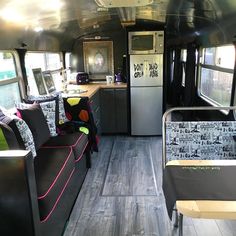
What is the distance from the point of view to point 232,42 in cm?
291

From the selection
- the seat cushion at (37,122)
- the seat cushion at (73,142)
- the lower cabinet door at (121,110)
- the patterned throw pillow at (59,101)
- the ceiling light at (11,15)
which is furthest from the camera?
the lower cabinet door at (121,110)

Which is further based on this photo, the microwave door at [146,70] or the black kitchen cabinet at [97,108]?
the microwave door at [146,70]

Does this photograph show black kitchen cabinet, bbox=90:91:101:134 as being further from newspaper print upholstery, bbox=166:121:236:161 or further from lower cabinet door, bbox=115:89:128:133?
newspaper print upholstery, bbox=166:121:236:161

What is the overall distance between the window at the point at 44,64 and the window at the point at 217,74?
8.25 ft

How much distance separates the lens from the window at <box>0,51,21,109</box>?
271 cm

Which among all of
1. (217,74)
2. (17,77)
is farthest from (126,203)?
(217,74)

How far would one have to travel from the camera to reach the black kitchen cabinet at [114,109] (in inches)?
178

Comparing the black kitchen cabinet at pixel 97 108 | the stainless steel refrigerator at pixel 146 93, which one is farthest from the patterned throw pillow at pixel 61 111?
the stainless steel refrigerator at pixel 146 93

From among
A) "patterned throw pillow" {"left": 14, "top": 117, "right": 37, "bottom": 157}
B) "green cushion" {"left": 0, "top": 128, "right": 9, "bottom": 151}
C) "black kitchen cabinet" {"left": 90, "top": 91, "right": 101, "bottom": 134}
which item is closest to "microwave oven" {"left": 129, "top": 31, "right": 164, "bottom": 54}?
"black kitchen cabinet" {"left": 90, "top": 91, "right": 101, "bottom": 134}

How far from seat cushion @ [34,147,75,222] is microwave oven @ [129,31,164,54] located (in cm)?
233

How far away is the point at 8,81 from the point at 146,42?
7.52 ft

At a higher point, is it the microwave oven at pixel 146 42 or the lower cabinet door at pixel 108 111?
the microwave oven at pixel 146 42

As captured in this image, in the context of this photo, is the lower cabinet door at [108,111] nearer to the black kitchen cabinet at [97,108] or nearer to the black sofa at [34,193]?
the black kitchen cabinet at [97,108]

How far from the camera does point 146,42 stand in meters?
4.18
